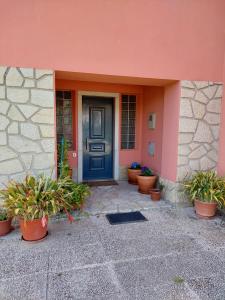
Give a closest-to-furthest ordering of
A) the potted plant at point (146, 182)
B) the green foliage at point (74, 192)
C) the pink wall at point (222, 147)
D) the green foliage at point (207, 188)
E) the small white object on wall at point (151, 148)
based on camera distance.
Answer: the green foliage at point (74, 192) < the green foliage at point (207, 188) < the pink wall at point (222, 147) < the potted plant at point (146, 182) < the small white object on wall at point (151, 148)

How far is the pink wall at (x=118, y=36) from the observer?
2760mm

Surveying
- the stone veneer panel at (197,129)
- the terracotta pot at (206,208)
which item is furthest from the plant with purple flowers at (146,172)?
the terracotta pot at (206,208)

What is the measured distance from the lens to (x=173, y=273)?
2043mm

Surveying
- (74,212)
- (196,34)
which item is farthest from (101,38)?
(74,212)

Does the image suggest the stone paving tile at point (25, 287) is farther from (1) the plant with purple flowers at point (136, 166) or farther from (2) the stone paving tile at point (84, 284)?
(1) the plant with purple flowers at point (136, 166)

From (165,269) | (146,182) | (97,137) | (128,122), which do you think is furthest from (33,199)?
(128,122)

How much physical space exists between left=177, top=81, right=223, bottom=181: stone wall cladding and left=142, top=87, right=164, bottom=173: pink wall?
71cm

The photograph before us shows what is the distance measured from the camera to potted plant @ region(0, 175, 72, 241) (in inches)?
94.7

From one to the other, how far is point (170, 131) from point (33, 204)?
2442mm

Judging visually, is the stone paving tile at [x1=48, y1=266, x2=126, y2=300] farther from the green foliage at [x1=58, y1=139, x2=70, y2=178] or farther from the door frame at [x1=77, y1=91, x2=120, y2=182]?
the door frame at [x1=77, y1=91, x2=120, y2=182]

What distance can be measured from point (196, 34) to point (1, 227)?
3.88 meters

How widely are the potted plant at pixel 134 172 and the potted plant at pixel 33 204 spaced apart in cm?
242

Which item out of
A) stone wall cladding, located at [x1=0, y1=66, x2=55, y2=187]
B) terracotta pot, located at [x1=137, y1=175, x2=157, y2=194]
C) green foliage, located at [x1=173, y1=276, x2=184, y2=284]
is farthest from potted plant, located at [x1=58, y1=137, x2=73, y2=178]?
green foliage, located at [x1=173, y1=276, x2=184, y2=284]

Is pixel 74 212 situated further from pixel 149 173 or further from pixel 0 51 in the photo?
pixel 0 51
